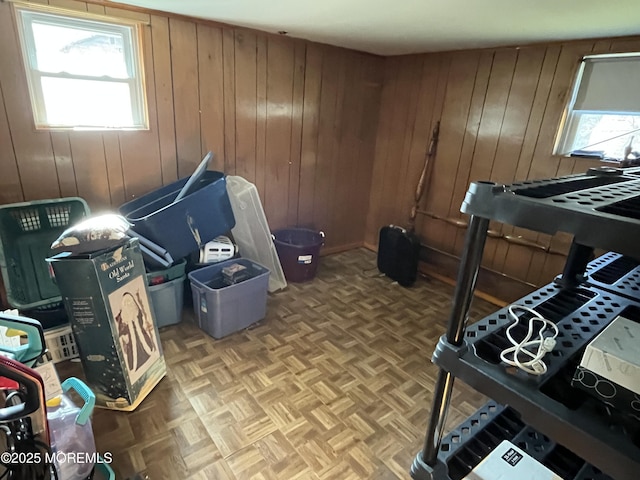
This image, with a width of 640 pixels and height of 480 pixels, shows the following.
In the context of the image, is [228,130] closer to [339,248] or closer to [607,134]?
[339,248]

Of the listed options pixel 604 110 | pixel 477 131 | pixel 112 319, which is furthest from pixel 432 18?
pixel 112 319

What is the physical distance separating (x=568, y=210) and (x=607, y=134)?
2298 millimetres

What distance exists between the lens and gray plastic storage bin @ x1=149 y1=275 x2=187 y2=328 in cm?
215

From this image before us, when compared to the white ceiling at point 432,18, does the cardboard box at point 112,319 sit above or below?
below

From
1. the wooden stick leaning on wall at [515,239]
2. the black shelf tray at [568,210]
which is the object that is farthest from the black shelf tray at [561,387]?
the wooden stick leaning on wall at [515,239]

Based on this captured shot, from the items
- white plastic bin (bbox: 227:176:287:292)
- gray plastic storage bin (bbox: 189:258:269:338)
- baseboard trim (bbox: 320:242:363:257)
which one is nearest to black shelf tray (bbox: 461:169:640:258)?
gray plastic storage bin (bbox: 189:258:269:338)

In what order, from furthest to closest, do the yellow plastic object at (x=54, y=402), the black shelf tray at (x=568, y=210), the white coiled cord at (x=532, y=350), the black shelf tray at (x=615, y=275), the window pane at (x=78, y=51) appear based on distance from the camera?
1. the window pane at (x=78, y=51)
2. the yellow plastic object at (x=54, y=402)
3. the black shelf tray at (x=615, y=275)
4. the white coiled cord at (x=532, y=350)
5. the black shelf tray at (x=568, y=210)

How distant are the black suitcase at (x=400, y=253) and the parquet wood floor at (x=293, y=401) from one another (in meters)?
0.39

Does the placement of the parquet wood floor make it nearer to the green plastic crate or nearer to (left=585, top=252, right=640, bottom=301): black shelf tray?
the green plastic crate

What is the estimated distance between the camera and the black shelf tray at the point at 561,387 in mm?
542

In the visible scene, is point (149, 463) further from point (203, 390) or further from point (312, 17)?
point (312, 17)

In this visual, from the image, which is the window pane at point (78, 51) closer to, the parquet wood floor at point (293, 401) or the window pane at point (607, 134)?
the parquet wood floor at point (293, 401)

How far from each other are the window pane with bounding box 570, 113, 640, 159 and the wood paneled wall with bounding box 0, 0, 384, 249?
1.67m

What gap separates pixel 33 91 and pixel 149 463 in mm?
1941
